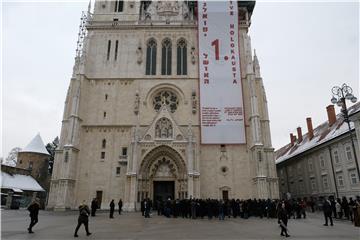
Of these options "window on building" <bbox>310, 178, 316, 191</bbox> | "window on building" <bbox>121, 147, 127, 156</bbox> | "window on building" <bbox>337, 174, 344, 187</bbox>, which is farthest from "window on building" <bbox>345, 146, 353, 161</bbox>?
"window on building" <bbox>121, 147, 127, 156</bbox>

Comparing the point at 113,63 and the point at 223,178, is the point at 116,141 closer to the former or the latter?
the point at 113,63

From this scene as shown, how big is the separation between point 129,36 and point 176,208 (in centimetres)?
2201

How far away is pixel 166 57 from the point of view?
3164 cm

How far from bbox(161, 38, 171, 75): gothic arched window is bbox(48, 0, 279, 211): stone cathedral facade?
12 centimetres

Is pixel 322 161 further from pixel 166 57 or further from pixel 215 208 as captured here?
pixel 166 57

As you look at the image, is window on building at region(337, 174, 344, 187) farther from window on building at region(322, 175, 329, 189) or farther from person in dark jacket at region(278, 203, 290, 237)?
person in dark jacket at region(278, 203, 290, 237)

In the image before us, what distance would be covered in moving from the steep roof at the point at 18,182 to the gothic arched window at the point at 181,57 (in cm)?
2683

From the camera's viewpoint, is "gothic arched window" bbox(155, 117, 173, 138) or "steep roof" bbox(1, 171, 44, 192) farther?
"steep roof" bbox(1, 171, 44, 192)

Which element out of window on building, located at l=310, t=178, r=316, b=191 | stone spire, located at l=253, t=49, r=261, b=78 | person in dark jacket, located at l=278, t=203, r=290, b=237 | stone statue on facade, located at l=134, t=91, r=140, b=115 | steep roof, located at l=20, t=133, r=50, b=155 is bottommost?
person in dark jacket, located at l=278, t=203, r=290, b=237

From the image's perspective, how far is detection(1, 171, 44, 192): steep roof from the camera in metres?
34.8

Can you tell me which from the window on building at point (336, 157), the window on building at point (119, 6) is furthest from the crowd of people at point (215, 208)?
the window on building at point (119, 6)

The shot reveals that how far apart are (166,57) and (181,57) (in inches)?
→ 71.5

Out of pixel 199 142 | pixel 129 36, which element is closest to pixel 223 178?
pixel 199 142

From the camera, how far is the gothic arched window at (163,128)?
27.2 m
